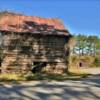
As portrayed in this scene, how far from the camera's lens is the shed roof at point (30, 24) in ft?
109

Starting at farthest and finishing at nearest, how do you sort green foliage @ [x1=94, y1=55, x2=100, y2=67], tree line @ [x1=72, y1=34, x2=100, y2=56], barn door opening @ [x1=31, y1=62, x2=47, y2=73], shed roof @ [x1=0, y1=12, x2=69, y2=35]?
tree line @ [x1=72, y1=34, x2=100, y2=56], green foliage @ [x1=94, y1=55, x2=100, y2=67], barn door opening @ [x1=31, y1=62, x2=47, y2=73], shed roof @ [x1=0, y1=12, x2=69, y2=35]

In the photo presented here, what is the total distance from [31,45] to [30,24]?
2799 mm

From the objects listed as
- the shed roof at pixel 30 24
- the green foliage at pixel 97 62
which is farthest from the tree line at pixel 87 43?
the shed roof at pixel 30 24

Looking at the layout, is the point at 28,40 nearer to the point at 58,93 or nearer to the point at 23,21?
the point at 23,21

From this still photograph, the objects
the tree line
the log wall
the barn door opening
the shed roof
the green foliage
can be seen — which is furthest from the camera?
the tree line

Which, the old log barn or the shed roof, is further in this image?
the shed roof

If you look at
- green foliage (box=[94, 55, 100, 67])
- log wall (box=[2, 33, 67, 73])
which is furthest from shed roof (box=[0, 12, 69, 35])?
green foliage (box=[94, 55, 100, 67])

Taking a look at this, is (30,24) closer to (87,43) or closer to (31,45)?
(31,45)

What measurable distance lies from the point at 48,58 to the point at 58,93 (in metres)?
18.7

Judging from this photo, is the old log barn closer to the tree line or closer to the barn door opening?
the barn door opening

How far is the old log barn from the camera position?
32.6 meters

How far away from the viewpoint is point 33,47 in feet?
110

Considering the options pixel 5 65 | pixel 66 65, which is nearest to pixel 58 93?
pixel 5 65

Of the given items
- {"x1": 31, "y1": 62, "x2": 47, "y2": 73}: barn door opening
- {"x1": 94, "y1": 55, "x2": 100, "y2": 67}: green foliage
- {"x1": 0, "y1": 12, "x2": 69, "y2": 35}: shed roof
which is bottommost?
{"x1": 31, "y1": 62, "x2": 47, "y2": 73}: barn door opening
